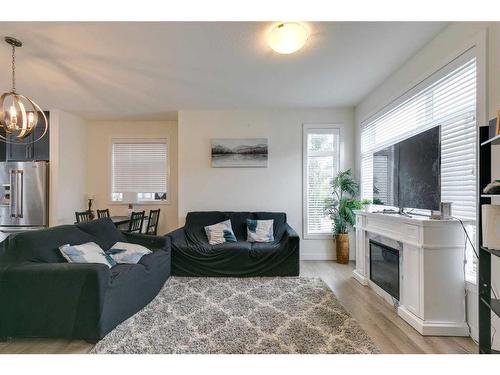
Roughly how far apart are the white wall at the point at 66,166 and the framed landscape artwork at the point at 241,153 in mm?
2770

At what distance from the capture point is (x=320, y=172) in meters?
4.57

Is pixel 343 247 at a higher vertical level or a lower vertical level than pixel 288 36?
lower

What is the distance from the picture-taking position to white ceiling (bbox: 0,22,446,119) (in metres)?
2.28

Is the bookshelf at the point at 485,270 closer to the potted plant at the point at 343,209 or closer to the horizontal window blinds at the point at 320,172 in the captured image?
the potted plant at the point at 343,209

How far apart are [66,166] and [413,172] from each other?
18.2 feet

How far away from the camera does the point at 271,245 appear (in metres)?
3.66

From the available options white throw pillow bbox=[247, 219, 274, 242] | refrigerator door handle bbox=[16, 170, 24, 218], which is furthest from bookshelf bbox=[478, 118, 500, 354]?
refrigerator door handle bbox=[16, 170, 24, 218]

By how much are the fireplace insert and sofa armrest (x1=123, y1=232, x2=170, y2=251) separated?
2.68 meters

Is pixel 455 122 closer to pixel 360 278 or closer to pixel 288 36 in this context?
pixel 288 36

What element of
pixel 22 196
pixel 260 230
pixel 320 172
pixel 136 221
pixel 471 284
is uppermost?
pixel 320 172

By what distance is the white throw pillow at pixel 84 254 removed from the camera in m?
2.31

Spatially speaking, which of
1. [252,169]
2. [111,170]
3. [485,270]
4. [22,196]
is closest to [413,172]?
[485,270]
